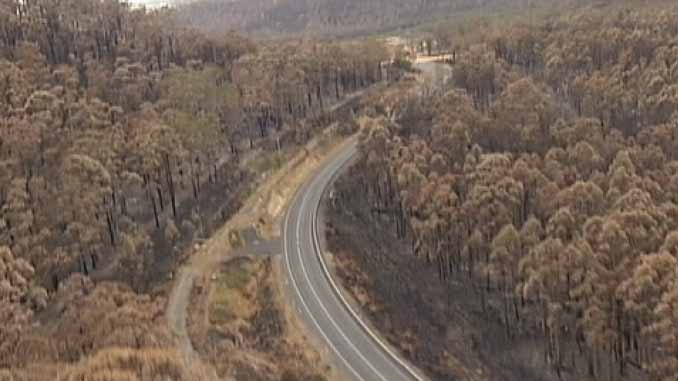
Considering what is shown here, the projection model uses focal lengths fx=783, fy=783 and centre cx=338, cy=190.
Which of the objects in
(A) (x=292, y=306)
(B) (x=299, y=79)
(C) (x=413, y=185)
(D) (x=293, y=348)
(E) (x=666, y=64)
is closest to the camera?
(D) (x=293, y=348)

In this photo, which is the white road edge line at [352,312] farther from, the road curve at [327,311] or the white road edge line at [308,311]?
the white road edge line at [308,311]

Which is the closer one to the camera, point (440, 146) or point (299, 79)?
point (440, 146)

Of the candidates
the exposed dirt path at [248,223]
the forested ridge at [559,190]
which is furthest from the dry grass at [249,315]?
the forested ridge at [559,190]

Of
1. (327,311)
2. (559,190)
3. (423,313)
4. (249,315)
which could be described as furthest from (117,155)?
(559,190)

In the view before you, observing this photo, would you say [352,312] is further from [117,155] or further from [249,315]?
[117,155]

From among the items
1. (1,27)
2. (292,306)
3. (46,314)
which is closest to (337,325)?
(292,306)

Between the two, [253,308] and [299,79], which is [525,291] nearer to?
[253,308]

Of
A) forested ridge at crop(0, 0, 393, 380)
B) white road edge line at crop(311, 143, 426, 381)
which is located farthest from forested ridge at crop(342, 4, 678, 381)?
forested ridge at crop(0, 0, 393, 380)
